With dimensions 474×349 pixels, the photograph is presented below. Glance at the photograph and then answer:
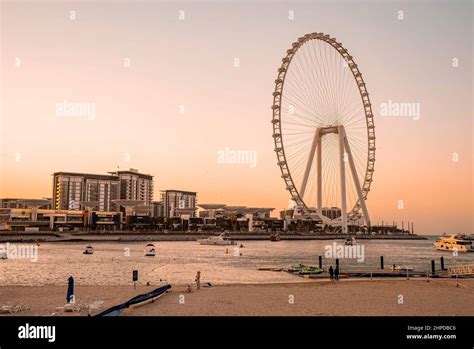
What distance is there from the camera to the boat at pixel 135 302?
20.9 meters

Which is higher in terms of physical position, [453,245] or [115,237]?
[453,245]

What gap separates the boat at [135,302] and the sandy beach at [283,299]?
41 cm

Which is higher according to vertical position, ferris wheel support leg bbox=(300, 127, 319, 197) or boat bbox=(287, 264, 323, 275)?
ferris wheel support leg bbox=(300, 127, 319, 197)

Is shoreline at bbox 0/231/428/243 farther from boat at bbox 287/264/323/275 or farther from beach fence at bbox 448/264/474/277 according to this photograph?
beach fence at bbox 448/264/474/277

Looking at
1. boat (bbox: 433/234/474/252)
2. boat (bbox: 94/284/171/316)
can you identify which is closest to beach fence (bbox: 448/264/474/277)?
boat (bbox: 94/284/171/316)

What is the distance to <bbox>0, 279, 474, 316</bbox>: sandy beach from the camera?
2252cm

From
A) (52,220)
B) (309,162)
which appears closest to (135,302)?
(309,162)

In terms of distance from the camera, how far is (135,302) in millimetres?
23609

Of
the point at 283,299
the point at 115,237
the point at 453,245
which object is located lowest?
the point at 115,237

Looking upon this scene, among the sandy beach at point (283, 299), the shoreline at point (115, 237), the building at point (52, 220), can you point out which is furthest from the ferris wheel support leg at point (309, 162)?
the building at point (52, 220)

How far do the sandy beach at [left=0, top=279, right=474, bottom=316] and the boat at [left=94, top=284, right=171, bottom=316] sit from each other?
1.36 ft

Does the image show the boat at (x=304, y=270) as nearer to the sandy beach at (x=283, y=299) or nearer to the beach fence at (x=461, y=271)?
the sandy beach at (x=283, y=299)

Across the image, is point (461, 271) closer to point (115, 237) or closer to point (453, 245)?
point (453, 245)

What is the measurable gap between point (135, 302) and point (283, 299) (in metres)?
7.64
